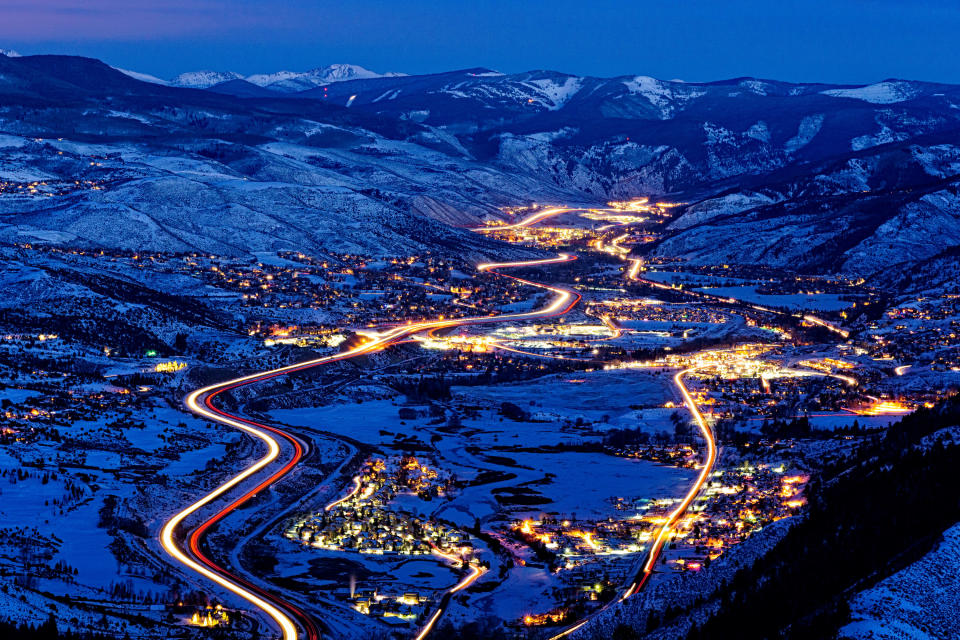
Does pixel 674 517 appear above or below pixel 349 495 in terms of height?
above

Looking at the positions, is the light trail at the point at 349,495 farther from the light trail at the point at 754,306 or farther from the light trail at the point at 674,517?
the light trail at the point at 754,306

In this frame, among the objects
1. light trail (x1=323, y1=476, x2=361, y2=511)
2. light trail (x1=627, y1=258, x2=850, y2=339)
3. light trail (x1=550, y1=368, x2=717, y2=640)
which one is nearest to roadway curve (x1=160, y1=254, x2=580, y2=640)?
light trail (x1=323, y1=476, x2=361, y2=511)

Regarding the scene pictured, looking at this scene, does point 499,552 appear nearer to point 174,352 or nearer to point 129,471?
point 129,471

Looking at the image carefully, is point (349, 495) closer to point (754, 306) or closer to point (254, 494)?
point (254, 494)

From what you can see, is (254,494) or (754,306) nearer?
(254,494)

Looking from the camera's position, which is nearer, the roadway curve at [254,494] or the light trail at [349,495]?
the roadway curve at [254,494]

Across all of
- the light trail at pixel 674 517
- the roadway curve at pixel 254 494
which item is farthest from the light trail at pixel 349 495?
the light trail at pixel 674 517

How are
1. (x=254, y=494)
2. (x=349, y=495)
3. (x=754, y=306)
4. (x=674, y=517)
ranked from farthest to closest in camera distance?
1. (x=754, y=306)
2. (x=349, y=495)
3. (x=254, y=494)
4. (x=674, y=517)

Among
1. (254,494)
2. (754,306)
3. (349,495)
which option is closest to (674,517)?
(349,495)

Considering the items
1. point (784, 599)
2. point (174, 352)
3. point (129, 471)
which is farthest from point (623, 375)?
point (784, 599)

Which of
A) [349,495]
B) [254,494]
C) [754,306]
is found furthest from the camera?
[754,306]

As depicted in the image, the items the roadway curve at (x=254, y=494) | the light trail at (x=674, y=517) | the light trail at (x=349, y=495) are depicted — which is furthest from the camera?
the light trail at (x=349, y=495)
